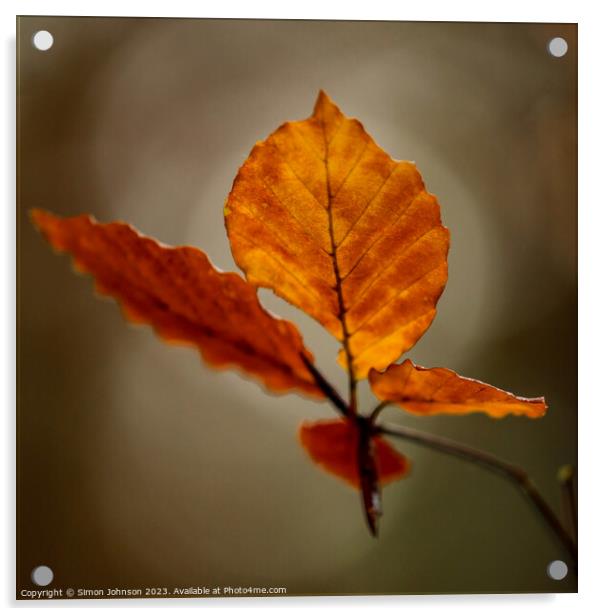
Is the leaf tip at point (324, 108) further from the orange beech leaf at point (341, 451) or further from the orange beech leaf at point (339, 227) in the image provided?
the orange beech leaf at point (341, 451)

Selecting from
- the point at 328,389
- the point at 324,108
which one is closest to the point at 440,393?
the point at 328,389

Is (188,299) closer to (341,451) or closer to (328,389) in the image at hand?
(328,389)

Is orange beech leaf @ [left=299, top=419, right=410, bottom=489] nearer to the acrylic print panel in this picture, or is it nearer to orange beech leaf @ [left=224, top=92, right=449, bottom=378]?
the acrylic print panel

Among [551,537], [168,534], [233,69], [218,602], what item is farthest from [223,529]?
[233,69]

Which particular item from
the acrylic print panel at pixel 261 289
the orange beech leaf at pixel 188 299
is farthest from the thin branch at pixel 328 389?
the acrylic print panel at pixel 261 289

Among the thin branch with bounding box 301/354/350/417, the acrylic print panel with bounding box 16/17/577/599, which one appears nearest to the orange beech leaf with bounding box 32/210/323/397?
the thin branch with bounding box 301/354/350/417
